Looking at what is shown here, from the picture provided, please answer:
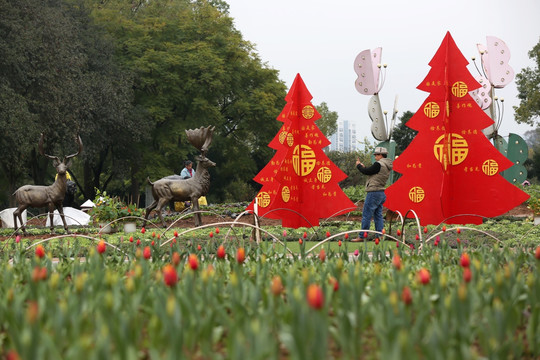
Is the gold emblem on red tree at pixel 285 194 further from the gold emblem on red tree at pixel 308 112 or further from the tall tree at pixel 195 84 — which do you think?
the tall tree at pixel 195 84

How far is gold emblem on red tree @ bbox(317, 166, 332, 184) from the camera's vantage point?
16100mm

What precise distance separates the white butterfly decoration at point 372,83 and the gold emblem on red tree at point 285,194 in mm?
10099

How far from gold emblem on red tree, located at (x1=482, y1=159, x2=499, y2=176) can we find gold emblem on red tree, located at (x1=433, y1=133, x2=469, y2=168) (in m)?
0.44

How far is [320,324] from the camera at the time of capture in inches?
115

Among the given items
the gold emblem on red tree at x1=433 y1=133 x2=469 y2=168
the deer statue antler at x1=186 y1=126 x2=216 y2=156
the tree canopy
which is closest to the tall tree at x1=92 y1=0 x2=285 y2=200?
the tree canopy

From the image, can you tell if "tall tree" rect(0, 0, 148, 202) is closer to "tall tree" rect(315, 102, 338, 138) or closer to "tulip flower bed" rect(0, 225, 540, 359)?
"tulip flower bed" rect(0, 225, 540, 359)

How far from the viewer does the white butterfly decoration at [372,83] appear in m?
25.0

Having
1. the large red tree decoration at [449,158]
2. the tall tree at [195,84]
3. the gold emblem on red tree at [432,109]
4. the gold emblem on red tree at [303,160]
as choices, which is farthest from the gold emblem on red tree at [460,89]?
the tall tree at [195,84]

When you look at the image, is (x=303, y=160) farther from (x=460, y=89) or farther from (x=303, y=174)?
(x=460, y=89)

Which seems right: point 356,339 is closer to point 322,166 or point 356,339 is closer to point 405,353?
point 405,353

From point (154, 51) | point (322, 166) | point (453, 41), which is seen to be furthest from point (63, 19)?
point (453, 41)

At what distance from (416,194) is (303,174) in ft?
9.65

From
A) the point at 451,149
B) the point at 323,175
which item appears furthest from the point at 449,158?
the point at 323,175

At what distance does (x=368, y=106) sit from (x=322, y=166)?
9852 millimetres
